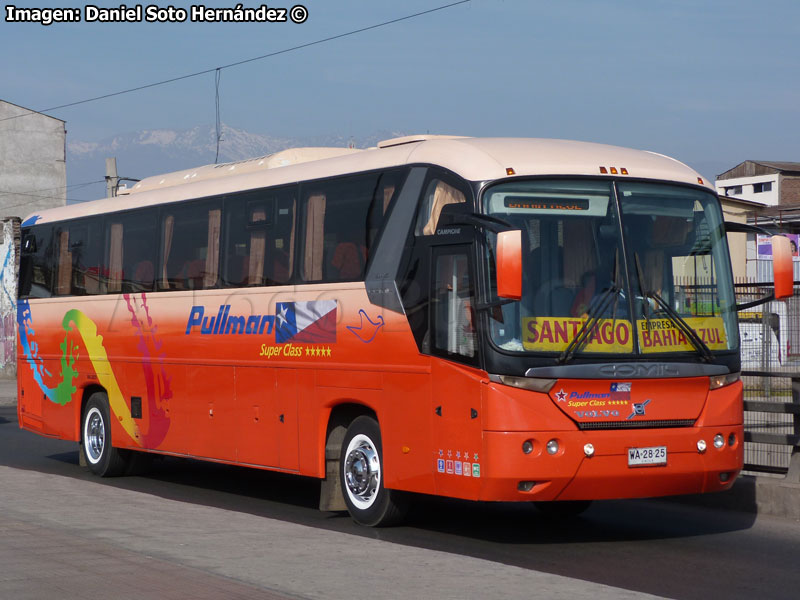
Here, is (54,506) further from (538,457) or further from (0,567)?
(538,457)

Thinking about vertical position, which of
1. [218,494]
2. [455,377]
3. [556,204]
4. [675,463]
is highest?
[556,204]

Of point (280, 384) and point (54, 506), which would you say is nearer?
point (54, 506)

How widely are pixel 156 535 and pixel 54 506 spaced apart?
7.69ft

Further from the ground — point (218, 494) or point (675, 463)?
point (675, 463)

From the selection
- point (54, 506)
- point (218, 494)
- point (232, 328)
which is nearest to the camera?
point (54, 506)

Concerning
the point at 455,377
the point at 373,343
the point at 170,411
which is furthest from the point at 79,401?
the point at 455,377

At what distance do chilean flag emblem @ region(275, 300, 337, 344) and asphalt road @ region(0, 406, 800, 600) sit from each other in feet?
6.13

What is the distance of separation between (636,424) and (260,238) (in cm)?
509

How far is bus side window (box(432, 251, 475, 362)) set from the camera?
32.8 ft

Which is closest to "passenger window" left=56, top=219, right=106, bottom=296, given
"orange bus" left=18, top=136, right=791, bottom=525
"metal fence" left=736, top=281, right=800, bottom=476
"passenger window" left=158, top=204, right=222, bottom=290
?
"passenger window" left=158, top=204, right=222, bottom=290

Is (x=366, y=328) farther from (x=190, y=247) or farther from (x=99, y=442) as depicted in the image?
(x=99, y=442)

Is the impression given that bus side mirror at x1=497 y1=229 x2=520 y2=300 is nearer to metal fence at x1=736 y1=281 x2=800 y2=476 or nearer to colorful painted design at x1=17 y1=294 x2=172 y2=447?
metal fence at x1=736 y1=281 x2=800 y2=476

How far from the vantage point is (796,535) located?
35.8ft

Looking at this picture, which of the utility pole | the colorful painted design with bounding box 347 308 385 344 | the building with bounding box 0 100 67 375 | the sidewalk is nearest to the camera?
the sidewalk
